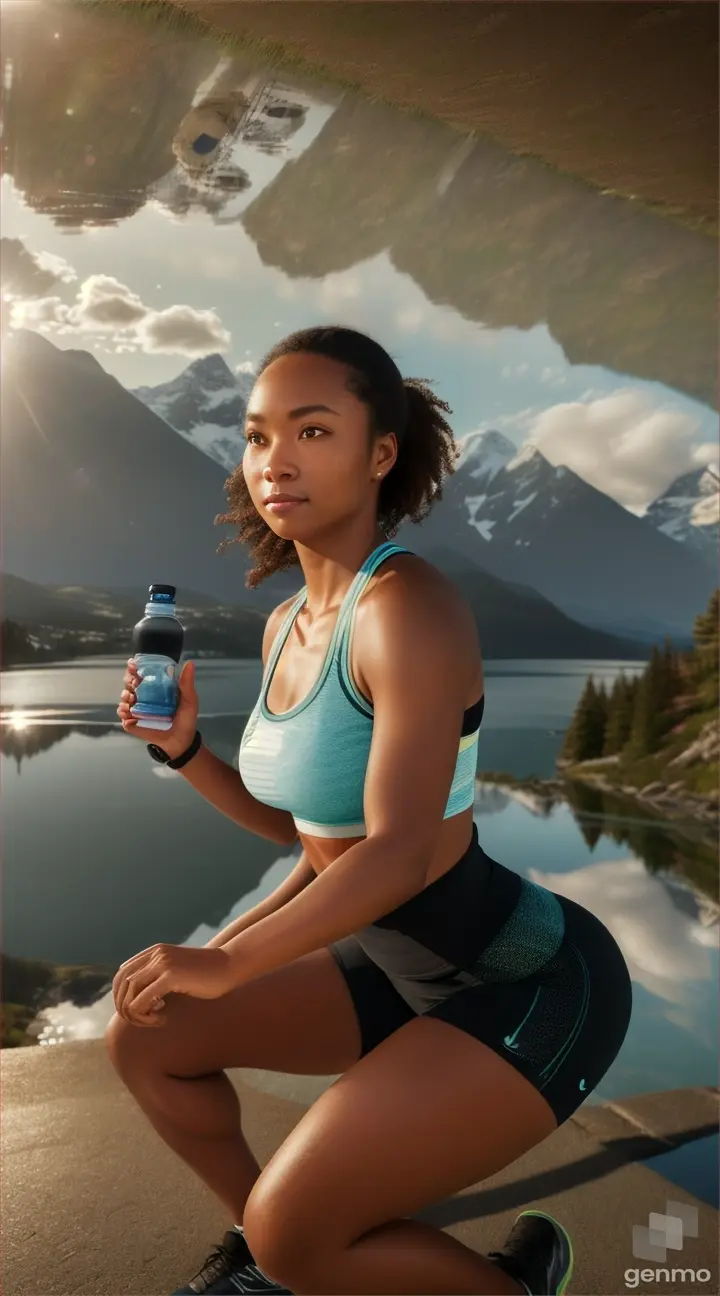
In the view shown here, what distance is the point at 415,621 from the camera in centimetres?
84

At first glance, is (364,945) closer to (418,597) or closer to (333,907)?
(333,907)

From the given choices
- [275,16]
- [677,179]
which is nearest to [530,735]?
[677,179]

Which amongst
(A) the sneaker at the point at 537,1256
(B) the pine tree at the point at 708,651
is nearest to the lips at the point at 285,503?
(A) the sneaker at the point at 537,1256

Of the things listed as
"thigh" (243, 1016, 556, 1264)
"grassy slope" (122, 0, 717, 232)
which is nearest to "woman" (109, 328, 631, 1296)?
"thigh" (243, 1016, 556, 1264)

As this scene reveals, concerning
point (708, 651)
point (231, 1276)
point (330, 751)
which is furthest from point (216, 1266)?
point (708, 651)

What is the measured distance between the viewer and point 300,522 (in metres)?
0.93

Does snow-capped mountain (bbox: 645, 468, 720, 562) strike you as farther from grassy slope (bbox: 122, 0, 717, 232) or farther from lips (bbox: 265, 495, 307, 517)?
lips (bbox: 265, 495, 307, 517)

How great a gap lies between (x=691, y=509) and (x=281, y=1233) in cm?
354

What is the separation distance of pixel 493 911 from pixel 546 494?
329 cm

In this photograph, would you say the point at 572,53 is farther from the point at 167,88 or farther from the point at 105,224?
the point at 105,224

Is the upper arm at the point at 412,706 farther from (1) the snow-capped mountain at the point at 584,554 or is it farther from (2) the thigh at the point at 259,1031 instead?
(1) the snow-capped mountain at the point at 584,554

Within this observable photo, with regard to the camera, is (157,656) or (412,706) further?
(157,656)

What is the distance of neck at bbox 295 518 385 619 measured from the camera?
97 centimetres

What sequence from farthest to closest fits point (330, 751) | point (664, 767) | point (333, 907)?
point (664, 767)
point (330, 751)
point (333, 907)
